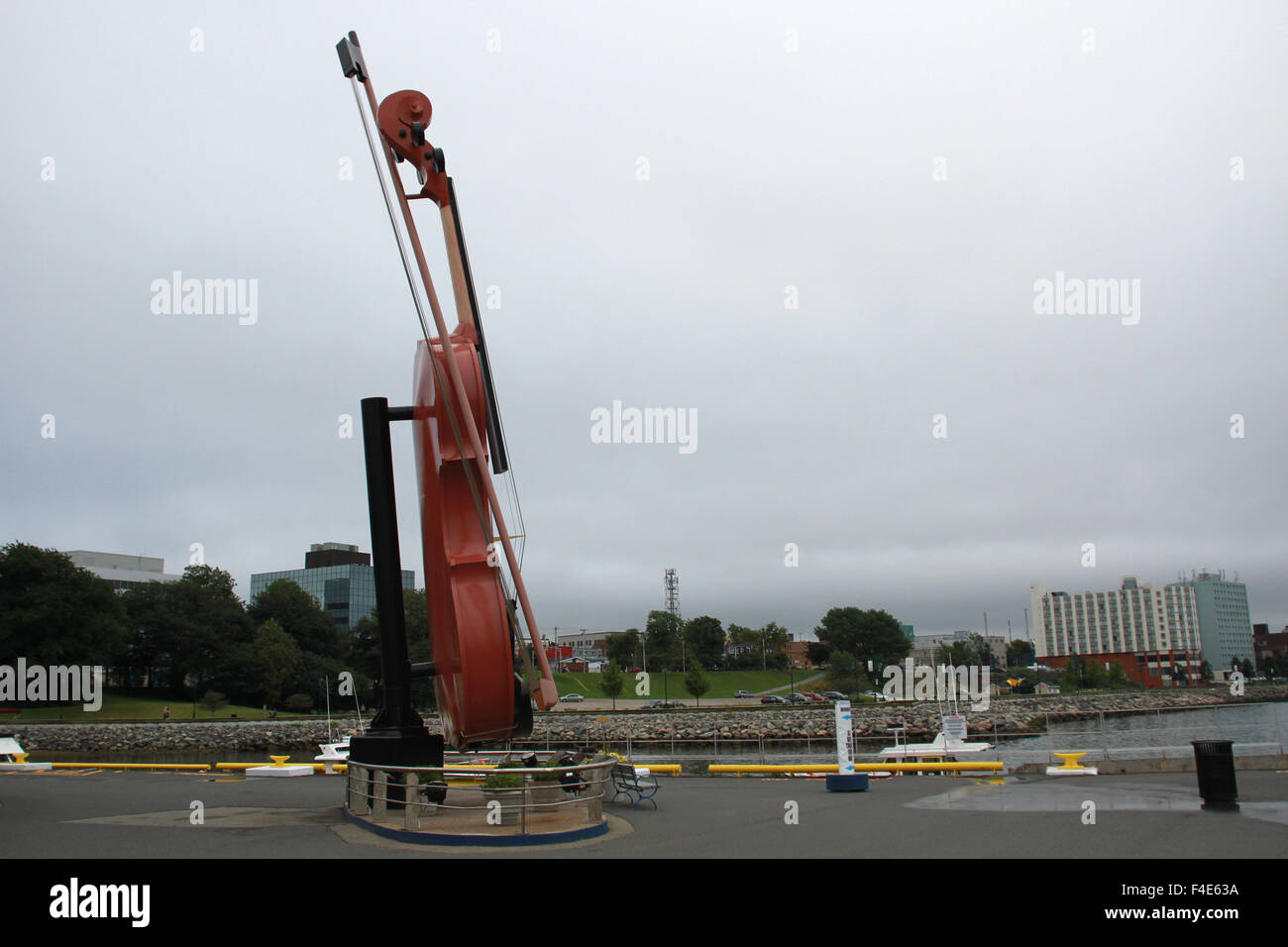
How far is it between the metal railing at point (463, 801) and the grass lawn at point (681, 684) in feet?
309

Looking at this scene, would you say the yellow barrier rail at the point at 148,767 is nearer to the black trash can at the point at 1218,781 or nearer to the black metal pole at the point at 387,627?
the black metal pole at the point at 387,627

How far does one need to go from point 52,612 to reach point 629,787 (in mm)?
77536

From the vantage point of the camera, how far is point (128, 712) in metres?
79.2

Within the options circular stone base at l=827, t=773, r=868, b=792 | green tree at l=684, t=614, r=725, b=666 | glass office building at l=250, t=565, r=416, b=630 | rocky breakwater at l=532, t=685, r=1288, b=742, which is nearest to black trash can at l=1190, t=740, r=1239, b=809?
circular stone base at l=827, t=773, r=868, b=792

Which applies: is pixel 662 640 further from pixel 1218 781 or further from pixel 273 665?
pixel 1218 781

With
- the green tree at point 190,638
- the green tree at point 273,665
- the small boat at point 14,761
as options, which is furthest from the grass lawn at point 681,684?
the small boat at point 14,761

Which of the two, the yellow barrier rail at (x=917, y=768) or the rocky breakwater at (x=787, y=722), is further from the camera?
the rocky breakwater at (x=787, y=722)

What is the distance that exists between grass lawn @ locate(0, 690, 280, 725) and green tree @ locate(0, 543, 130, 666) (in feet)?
13.9

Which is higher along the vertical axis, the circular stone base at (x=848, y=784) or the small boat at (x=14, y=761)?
the circular stone base at (x=848, y=784)

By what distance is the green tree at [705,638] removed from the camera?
134250mm

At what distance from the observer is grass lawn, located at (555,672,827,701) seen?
11312 centimetres

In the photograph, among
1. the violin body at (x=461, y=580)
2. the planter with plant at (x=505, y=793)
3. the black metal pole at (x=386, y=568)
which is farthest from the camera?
the black metal pole at (x=386, y=568)
